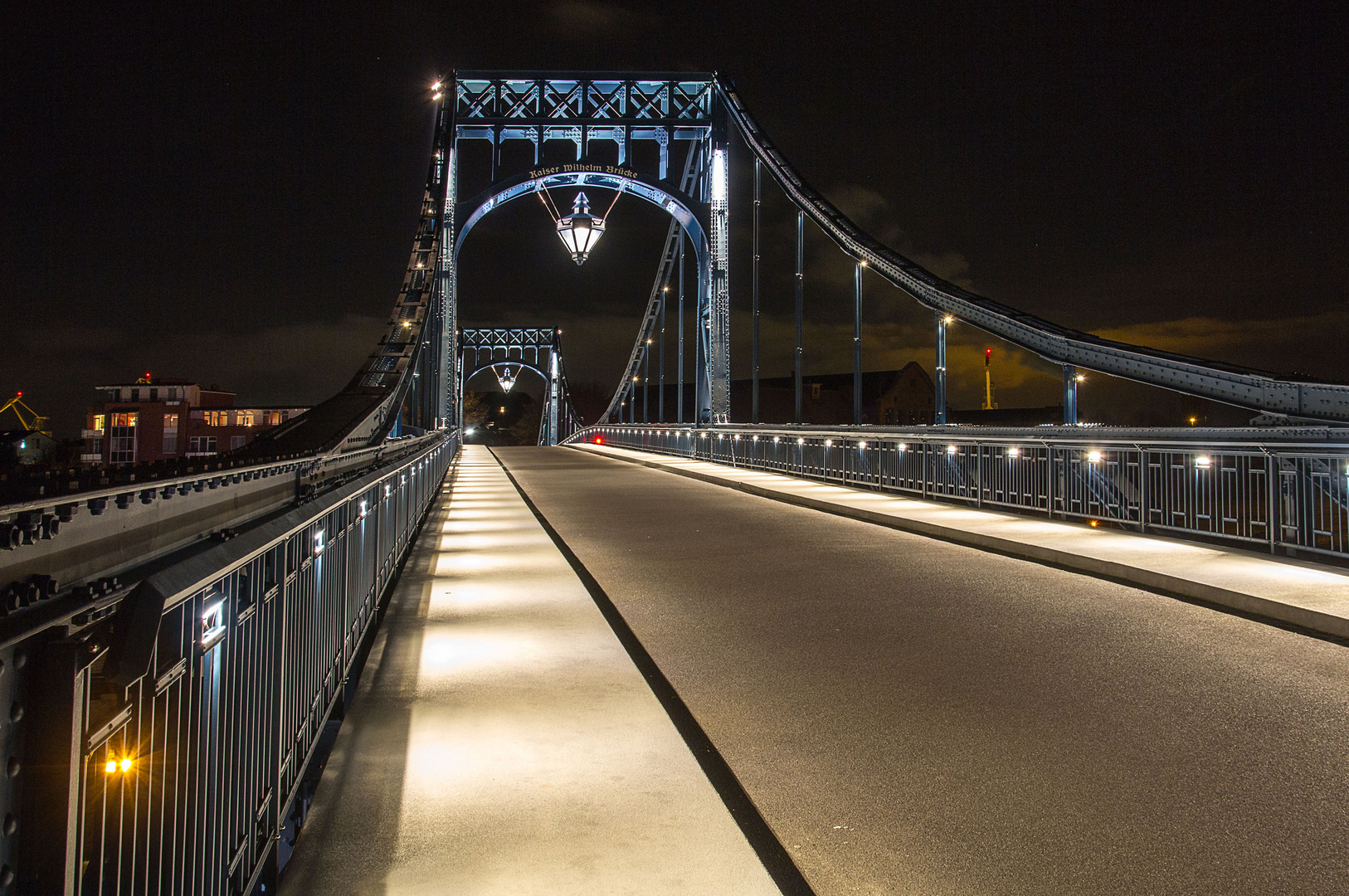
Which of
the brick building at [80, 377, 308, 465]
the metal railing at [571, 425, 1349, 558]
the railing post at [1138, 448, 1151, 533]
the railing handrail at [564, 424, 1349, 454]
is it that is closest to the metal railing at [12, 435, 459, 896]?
the metal railing at [571, 425, 1349, 558]

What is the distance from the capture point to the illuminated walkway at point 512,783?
8.97ft

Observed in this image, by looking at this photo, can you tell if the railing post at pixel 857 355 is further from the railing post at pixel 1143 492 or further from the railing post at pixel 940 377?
the railing post at pixel 1143 492

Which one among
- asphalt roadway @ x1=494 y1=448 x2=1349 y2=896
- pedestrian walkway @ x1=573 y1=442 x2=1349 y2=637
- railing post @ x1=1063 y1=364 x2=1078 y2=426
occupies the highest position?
railing post @ x1=1063 y1=364 x2=1078 y2=426

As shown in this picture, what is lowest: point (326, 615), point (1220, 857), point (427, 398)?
point (1220, 857)

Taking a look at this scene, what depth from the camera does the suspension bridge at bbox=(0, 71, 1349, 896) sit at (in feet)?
6.50

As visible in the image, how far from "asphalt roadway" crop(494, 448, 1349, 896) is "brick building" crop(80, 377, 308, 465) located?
13.4m

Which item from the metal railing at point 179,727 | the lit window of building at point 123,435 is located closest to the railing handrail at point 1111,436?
the metal railing at point 179,727

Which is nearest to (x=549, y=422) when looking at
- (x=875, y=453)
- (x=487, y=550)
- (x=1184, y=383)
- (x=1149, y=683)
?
(x=1184, y=383)

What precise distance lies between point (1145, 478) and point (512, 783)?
1001 cm

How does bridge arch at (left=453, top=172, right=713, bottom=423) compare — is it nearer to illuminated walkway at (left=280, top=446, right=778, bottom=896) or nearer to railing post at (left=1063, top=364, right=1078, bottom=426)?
railing post at (left=1063, top=364, right=1078, bottom=426)

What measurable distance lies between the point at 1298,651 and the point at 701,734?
398cm

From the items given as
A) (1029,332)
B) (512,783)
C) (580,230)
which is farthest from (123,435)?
(1029,332)

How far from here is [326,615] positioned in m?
4.18

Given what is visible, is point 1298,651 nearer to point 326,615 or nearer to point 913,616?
point 913,616
